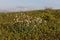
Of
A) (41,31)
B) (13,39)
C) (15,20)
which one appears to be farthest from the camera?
(15,20)

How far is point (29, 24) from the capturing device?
13102 mm

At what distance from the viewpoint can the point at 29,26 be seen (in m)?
12.8

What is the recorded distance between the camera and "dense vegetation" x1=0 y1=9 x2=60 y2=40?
→ 39.7 ft

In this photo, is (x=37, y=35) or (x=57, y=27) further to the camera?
(x=57, y=27)

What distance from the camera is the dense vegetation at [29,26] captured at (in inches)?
476

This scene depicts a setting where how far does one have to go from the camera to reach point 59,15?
602 inches

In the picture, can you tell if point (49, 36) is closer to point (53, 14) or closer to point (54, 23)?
point (54, 23)

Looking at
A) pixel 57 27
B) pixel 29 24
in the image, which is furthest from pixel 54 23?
pixel 29 24

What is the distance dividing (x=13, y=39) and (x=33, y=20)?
2.33m

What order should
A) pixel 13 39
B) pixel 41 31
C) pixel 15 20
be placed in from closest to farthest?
pixel 13 39
pixel 41 31
pixel 15 20

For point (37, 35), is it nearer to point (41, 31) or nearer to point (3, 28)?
point (41, 31)

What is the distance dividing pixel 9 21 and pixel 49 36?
2531 millimetres

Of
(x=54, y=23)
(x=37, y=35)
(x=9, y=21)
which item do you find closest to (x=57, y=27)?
(x=54, y=23)

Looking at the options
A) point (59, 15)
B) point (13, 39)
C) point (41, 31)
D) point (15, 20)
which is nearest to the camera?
point (13, 39)
